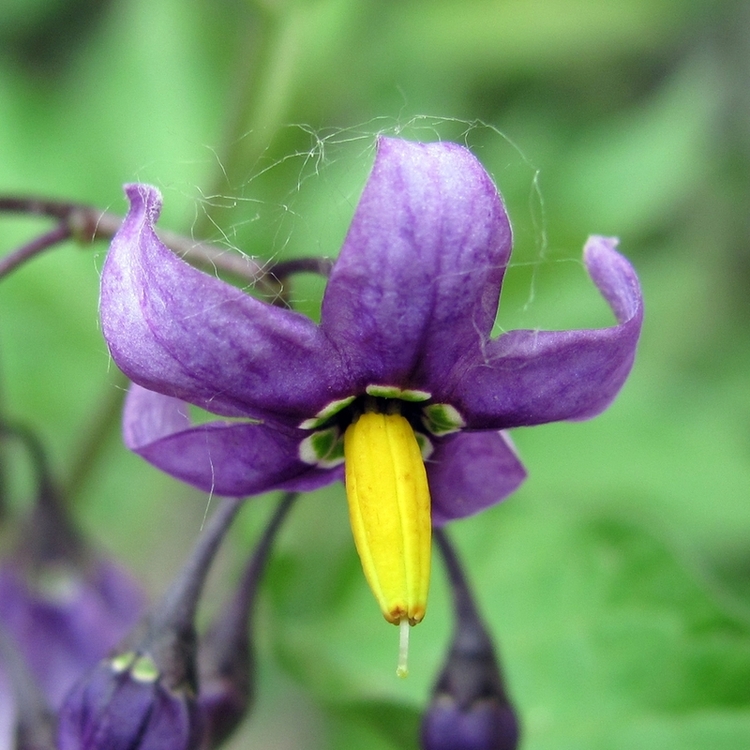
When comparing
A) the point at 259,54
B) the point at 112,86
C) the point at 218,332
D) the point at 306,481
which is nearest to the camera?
the point at 218,332

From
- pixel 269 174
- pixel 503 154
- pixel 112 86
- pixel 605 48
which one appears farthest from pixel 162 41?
pixel 605 48

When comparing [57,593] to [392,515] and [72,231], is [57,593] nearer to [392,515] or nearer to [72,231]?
[72,231]

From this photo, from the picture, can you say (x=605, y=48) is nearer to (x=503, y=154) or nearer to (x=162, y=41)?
(x=503, y=154)

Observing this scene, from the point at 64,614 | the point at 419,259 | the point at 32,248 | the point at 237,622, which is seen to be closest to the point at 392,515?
the point at 419,259

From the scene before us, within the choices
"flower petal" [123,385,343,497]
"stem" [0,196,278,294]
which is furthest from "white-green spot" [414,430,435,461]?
"stem" [0,196,278,294]

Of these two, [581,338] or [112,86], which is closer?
[581,338]

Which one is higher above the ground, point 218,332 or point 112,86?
point 112,86
